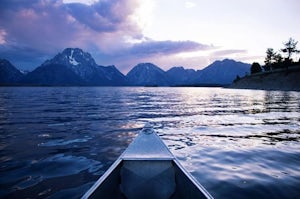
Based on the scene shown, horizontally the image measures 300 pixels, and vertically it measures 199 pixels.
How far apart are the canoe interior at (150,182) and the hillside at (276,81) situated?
9433cm

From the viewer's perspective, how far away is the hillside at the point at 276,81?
8339 cm

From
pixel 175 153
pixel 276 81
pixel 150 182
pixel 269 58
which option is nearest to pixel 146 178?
pixel 150 182

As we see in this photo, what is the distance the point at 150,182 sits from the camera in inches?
205

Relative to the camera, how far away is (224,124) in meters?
16.9

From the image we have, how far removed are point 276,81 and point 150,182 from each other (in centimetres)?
11029

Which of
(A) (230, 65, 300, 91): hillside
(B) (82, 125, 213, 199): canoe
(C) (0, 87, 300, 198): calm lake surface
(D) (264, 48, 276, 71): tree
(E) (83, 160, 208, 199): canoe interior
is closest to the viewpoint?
(E) (83, 160, 208, 199): canoe interior

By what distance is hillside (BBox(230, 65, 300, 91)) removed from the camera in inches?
3283

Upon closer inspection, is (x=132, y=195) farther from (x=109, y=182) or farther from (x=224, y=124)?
(x=224, y=124)

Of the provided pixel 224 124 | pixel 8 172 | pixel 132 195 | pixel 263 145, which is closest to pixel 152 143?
pixel 132 195

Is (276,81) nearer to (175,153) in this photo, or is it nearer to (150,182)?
(175,153)

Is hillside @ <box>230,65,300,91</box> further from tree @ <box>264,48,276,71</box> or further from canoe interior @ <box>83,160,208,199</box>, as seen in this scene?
canoe interior @ <box>83,160,208,199</box>

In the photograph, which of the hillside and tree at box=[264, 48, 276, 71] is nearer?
the hillside

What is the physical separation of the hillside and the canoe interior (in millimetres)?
94332

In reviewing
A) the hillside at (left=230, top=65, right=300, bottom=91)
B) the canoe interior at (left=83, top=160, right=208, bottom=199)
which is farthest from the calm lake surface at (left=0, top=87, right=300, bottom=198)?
the hillside at (left=230, top=65, right=300, bottom=91)
